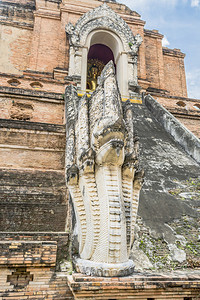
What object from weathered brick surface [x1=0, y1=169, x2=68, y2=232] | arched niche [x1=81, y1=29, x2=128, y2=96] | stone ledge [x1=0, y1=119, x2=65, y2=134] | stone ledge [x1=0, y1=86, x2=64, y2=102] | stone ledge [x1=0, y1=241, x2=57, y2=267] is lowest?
stone ledge [x1=0, y1=241, x2=57, y2=267]

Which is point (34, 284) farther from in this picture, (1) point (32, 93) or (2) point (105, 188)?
(1) point (32, 93)

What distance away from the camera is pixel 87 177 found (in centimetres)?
291

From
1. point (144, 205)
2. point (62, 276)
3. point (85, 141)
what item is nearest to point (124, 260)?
point (62, 276)

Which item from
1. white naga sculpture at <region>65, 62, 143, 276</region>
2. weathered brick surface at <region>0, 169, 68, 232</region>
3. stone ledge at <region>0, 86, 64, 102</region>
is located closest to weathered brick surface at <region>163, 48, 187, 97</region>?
stone ledge at <region>0, 86, 64, 102</region>

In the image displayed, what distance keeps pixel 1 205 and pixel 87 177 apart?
8.49ft

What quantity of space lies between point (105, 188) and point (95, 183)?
0.51 feet

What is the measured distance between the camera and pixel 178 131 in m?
7.50

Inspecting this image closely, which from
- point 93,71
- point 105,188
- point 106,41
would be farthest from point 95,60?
point 105,188

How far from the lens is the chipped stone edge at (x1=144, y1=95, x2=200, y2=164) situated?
22.3ft

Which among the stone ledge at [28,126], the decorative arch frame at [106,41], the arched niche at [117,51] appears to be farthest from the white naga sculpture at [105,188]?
the arched niche at [117,51]

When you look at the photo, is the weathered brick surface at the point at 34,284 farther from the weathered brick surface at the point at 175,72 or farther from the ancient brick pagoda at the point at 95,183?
the weathered brick surface at the point at 175,72

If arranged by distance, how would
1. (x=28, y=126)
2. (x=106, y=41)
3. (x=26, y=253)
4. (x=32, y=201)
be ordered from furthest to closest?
1. (x=106, y=41)
2. (x=28, y=126)
3. (x=32, y=201)
4. (x=26, y=253)

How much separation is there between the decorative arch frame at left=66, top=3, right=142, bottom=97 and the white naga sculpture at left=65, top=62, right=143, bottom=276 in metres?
7.47

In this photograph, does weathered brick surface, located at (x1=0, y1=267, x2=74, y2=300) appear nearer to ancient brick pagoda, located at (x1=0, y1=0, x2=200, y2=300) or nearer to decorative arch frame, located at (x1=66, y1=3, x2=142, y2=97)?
ancient brick pagoda, located at (x1=0, y1=0, x2=200, y2=300)
